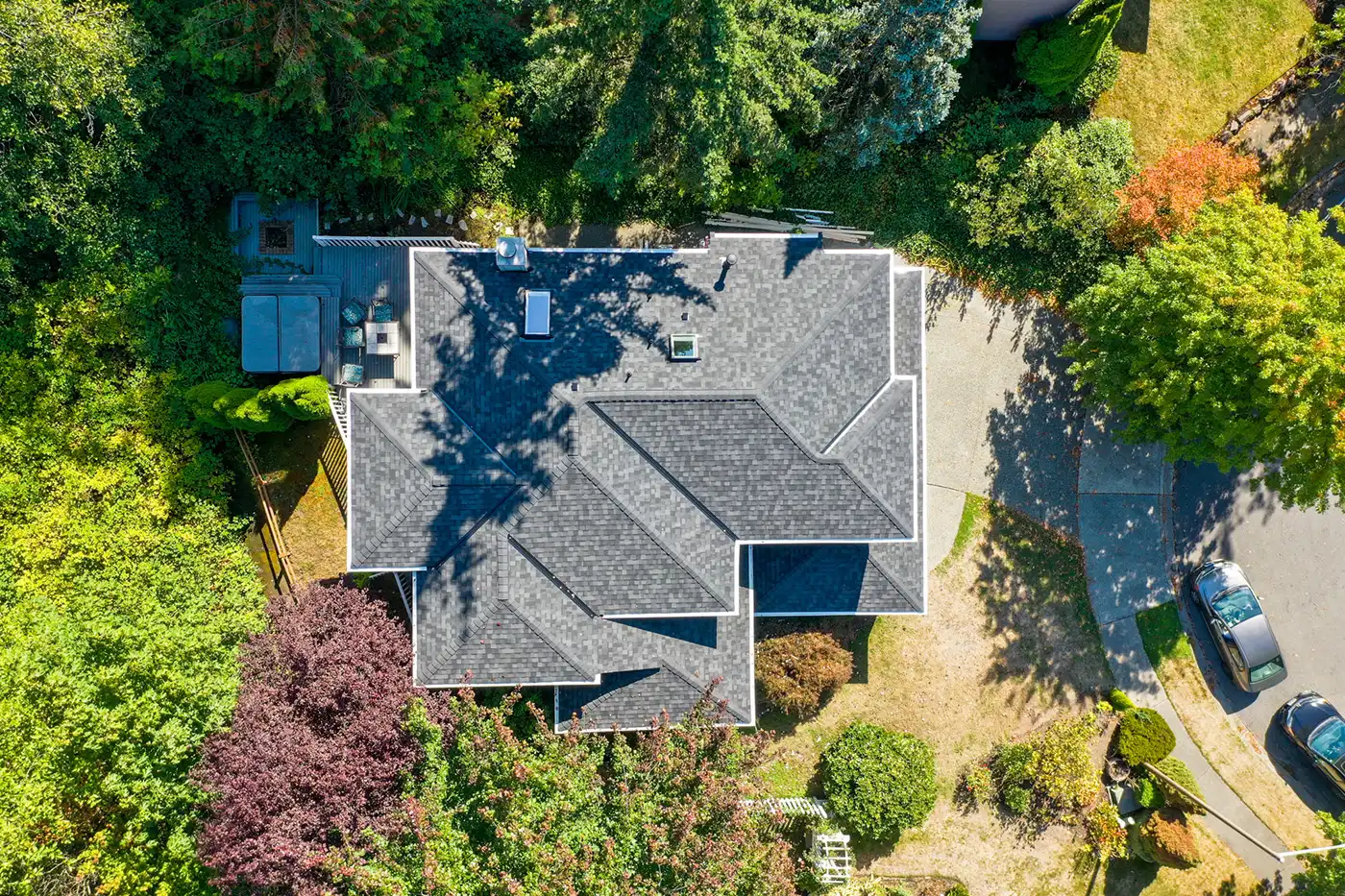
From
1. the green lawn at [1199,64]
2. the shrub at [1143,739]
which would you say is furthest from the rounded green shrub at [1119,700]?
the green lawn at [1199,64]

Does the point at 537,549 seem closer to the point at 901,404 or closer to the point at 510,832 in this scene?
the point at 510,832

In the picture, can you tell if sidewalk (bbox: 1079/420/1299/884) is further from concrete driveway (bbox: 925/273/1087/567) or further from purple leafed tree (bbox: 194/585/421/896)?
purple leafed tree (bbox: 194/585/421/896)

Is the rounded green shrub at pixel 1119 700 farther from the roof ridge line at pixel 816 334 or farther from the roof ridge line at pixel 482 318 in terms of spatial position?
the roof ridge line at pixel 482 318

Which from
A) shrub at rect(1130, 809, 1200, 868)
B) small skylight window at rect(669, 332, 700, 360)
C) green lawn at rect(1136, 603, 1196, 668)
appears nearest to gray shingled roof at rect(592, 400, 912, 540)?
small skylight window at rect(669, 332, 700, 360)

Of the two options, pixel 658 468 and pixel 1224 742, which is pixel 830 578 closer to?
pixel 658 468

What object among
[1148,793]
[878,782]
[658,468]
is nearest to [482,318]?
[658,468]

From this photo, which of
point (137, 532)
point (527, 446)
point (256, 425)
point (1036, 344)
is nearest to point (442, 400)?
point (527, 446)

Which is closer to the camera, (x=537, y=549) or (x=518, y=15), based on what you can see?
(x=537, y=549)
